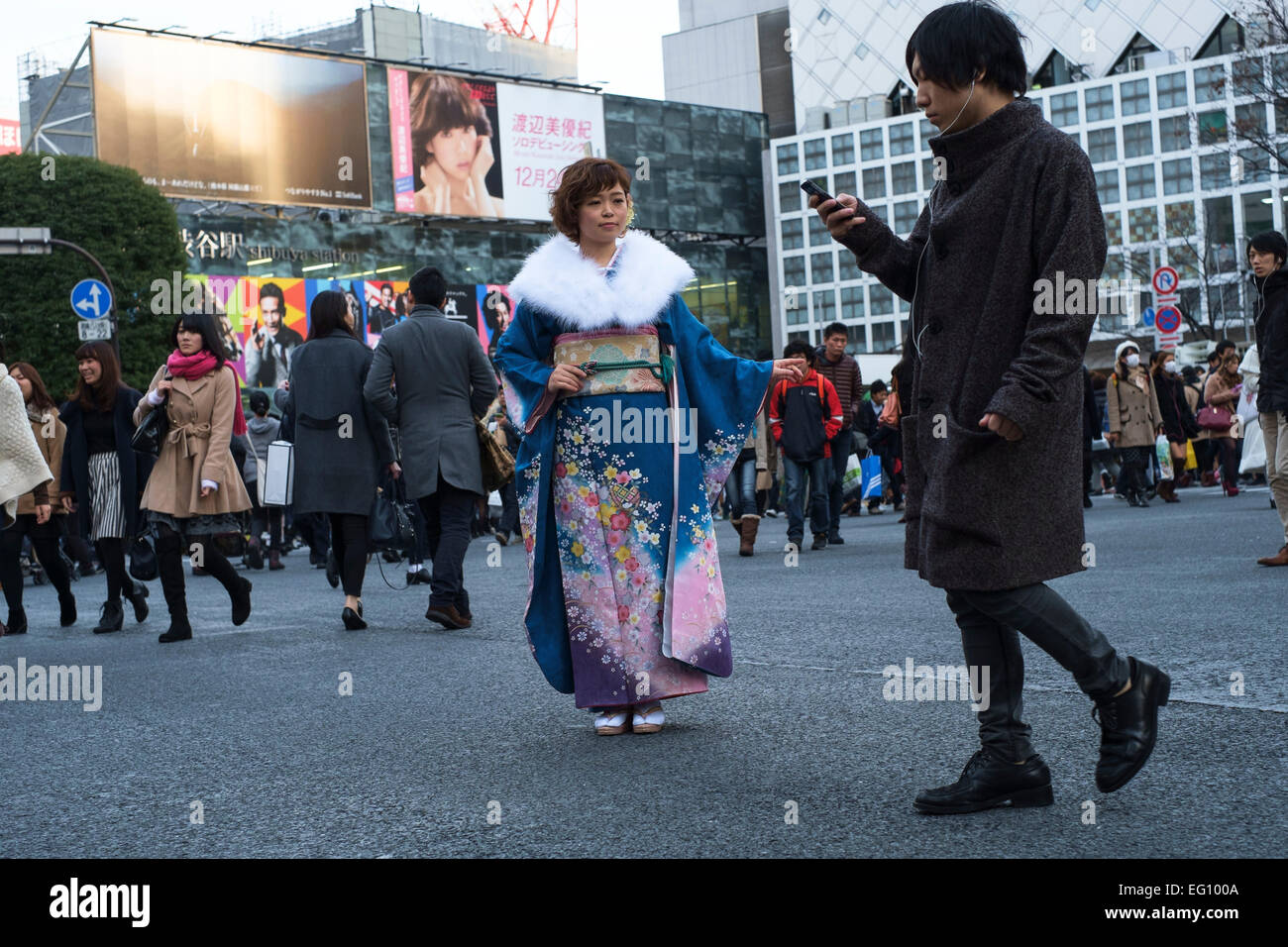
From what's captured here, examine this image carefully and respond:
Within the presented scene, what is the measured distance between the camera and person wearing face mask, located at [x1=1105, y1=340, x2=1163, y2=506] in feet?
57.9

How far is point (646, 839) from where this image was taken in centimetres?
350

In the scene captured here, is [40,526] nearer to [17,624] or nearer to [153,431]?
[17,624]

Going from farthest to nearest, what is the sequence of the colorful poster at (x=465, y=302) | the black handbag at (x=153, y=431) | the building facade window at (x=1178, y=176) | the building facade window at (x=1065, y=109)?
1. the building facade window at (x=1065, y=109)
2. the building facade window at (x=1178, y=176)
3. the colorful poster at (x=465, y=302)
4. the black handbag at (x=153, y=431)

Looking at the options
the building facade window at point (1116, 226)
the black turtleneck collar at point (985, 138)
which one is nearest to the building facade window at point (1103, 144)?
the building facade window at point (1116, 226)

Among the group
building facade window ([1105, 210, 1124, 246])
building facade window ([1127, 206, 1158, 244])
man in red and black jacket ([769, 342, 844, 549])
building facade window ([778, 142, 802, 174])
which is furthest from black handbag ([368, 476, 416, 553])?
building facade window ([778, 142, 802, 174])

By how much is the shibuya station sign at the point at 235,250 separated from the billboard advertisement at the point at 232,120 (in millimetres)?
1688

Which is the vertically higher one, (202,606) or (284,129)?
(284,129)

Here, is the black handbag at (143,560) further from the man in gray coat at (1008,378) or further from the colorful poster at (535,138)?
the colorful poster at (535,138)

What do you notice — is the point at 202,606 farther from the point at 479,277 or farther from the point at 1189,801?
the point at 479,277

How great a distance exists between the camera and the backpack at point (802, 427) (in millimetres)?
13523

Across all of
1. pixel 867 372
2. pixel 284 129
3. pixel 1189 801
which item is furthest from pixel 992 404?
pixel 284 129

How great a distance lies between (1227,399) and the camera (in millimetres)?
14352

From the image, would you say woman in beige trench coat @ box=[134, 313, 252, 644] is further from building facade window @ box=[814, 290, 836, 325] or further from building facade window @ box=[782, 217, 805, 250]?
building facade window @ box=[814, 290, 836, 325]

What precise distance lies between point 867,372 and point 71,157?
23.3 m
